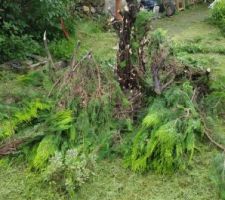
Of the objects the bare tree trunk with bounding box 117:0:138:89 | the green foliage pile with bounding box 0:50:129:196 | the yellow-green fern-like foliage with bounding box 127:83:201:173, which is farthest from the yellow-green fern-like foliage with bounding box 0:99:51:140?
the yellow-green fern-like foliage with bounding box 127:83:201:173

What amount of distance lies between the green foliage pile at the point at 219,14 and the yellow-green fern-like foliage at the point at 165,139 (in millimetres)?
4532

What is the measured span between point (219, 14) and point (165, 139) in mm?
5451

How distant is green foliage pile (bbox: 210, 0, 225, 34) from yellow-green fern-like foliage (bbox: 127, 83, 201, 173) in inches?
178

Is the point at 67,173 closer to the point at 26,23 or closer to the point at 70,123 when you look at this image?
the point at 70,123

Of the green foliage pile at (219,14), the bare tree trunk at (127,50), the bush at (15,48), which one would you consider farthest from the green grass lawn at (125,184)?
the green foliage pile at (219,14)

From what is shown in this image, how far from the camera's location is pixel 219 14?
8.84 m

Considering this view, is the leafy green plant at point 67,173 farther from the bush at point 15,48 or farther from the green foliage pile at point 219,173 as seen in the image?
the bush at point 15,48

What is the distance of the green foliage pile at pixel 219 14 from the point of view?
8672 mm

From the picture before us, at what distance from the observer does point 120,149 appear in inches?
174

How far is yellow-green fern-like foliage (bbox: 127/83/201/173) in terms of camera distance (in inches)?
163

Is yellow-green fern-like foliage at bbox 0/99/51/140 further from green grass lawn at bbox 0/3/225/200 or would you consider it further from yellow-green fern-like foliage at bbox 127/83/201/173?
yellow-green fern-like foliage at bbox 127/83/201/173

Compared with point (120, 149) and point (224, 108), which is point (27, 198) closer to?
point (120, 149)

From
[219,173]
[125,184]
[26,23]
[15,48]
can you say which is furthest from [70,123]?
[26,23]

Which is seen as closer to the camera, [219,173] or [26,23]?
[219,173]
